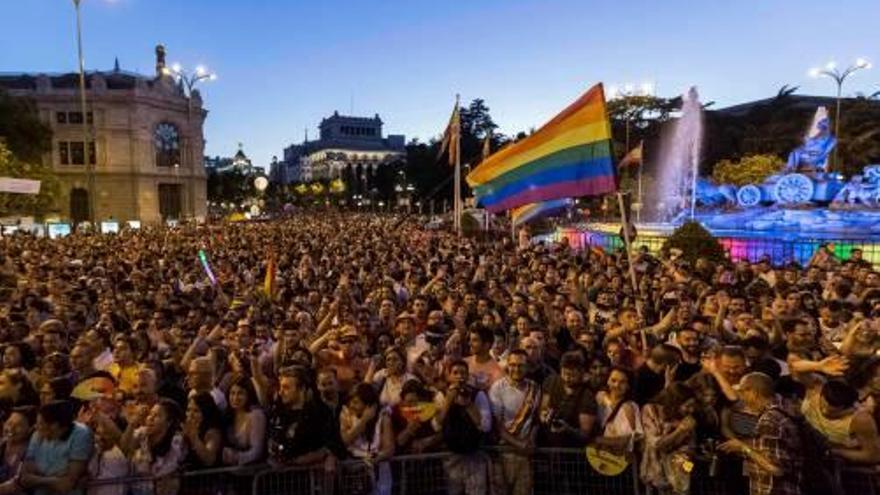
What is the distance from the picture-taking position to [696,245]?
17953mm

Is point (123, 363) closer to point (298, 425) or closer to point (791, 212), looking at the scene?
point (298, 425)

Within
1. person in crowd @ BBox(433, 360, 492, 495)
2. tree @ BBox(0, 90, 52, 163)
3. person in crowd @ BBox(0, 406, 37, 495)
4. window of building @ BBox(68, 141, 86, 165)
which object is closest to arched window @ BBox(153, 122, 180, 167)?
window of building @ BBox(68, 141, 86, 165)

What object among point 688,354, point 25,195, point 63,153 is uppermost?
point 63,153

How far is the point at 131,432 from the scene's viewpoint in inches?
205

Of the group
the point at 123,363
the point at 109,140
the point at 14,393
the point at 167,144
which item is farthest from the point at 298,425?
the point at 167,144

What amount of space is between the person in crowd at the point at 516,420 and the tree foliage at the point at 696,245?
41.2 feet

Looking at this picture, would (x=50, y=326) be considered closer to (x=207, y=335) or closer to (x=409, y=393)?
(x=207, y=335)

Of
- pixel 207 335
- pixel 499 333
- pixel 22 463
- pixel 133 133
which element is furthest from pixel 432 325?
pixel 133 133

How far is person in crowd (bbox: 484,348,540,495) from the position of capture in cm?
538

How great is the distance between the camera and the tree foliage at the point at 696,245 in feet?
58.1

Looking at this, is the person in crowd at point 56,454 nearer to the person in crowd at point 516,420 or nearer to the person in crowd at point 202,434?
the person in crowd at point 202,434

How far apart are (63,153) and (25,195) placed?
4006cm

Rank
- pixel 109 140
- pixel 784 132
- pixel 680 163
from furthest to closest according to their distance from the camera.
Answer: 1. pixel 109 140
2. pixel 784 132
3. pixel 680 163

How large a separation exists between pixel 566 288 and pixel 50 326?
7353 mm
